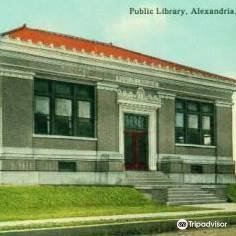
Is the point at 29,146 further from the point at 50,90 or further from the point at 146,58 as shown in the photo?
the point at 146,58

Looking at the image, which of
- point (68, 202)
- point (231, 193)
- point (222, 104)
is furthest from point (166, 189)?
point (222, 104)

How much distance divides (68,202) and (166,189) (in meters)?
6.16

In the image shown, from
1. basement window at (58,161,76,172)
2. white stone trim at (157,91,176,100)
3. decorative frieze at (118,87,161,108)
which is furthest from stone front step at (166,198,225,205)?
white stone trim at (157,91,176,100)

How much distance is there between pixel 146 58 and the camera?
38188mm

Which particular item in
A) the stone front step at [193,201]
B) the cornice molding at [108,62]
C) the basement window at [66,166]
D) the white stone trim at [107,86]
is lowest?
the stone front step at [193,201]

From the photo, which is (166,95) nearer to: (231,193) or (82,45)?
(82,45)

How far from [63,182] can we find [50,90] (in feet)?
13.6

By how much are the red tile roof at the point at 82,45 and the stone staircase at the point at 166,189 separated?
18.7ft

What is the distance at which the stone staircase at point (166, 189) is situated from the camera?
2908 centimetres

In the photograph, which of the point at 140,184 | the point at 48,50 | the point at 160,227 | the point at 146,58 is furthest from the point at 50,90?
the point at 160,227

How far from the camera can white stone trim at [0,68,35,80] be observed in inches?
1095

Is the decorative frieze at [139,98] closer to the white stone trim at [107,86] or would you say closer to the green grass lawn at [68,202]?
the white stone trim at [107,86]

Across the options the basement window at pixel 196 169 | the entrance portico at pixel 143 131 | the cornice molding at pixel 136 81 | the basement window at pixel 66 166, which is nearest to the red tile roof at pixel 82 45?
the cornice molding at pixel 136 81

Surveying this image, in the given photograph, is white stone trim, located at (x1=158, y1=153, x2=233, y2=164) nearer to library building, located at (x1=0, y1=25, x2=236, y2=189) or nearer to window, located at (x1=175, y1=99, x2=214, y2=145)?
library building, located at (x1=0, y1=25, x2=236, y2=189)
